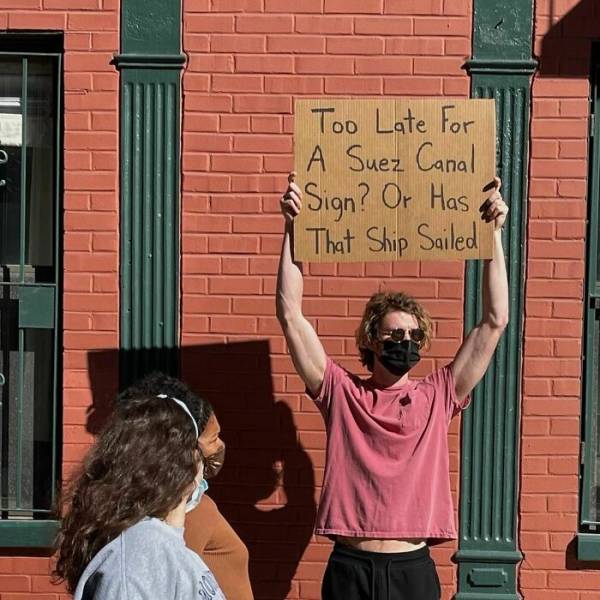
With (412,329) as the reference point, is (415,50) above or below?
above

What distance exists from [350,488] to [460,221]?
3.50 ft

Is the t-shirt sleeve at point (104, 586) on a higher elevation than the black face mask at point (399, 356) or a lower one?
lower

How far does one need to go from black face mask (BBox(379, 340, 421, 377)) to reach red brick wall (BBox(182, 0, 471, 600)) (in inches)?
33.7

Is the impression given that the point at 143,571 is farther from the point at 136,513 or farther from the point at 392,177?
the point at 392,177

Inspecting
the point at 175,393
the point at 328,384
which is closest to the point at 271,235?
the point at 328,384

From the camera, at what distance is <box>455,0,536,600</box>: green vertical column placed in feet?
14.6

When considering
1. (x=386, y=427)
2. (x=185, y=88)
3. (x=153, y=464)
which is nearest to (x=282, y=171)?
(x=185, y=88)

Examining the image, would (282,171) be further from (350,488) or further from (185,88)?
(350,488)

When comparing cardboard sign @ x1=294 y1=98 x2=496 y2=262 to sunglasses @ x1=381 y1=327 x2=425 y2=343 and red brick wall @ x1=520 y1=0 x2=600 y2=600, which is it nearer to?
sunglasses @ x1=381 y1=327 x2=425 y2=343

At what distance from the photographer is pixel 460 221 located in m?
3.71

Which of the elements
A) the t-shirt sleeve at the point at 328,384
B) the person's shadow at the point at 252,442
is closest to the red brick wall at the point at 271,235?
the person's shadow at the point at 252,442

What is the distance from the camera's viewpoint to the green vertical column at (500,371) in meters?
4.46

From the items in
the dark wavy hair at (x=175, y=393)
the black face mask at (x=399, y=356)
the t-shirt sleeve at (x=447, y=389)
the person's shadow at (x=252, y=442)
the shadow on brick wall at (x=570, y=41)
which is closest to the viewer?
the dark wavy hair at (x=175, y=393)

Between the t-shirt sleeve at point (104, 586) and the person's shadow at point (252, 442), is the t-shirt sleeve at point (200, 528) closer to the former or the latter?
the t-shirt sleeve at point (104, 586)
